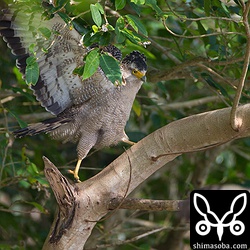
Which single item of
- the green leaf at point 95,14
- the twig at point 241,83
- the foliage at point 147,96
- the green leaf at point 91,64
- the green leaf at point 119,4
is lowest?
the foliage at point 147,96

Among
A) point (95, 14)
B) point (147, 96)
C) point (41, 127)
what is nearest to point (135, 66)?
point (41, 127)

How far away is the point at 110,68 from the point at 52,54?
3.69 feet

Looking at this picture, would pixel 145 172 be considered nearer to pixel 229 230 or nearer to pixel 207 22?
pixel 229 230

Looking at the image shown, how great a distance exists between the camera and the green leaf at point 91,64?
105 inches

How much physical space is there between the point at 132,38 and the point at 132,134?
1635 mm

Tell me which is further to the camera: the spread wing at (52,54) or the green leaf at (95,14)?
the spread wing at (52,54)

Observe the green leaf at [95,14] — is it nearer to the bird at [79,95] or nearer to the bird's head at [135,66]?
the bird at [79,95]

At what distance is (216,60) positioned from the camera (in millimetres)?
3885

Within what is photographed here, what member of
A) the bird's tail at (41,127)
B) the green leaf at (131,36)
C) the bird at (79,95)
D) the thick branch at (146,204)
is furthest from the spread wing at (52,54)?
the thick branch at (146,204)

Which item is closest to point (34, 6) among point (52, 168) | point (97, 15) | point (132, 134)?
point (97, 15)

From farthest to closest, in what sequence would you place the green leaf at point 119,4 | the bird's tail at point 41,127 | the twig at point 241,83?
the bird's tail at point 41,127 < the green leaf at point 119,4 < the twig at point 241,83

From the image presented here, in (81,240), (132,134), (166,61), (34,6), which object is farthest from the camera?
(166,61)

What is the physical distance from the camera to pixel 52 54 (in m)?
3.74

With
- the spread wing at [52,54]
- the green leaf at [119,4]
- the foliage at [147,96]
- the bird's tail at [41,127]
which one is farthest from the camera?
the bird's tail at [41,127]
